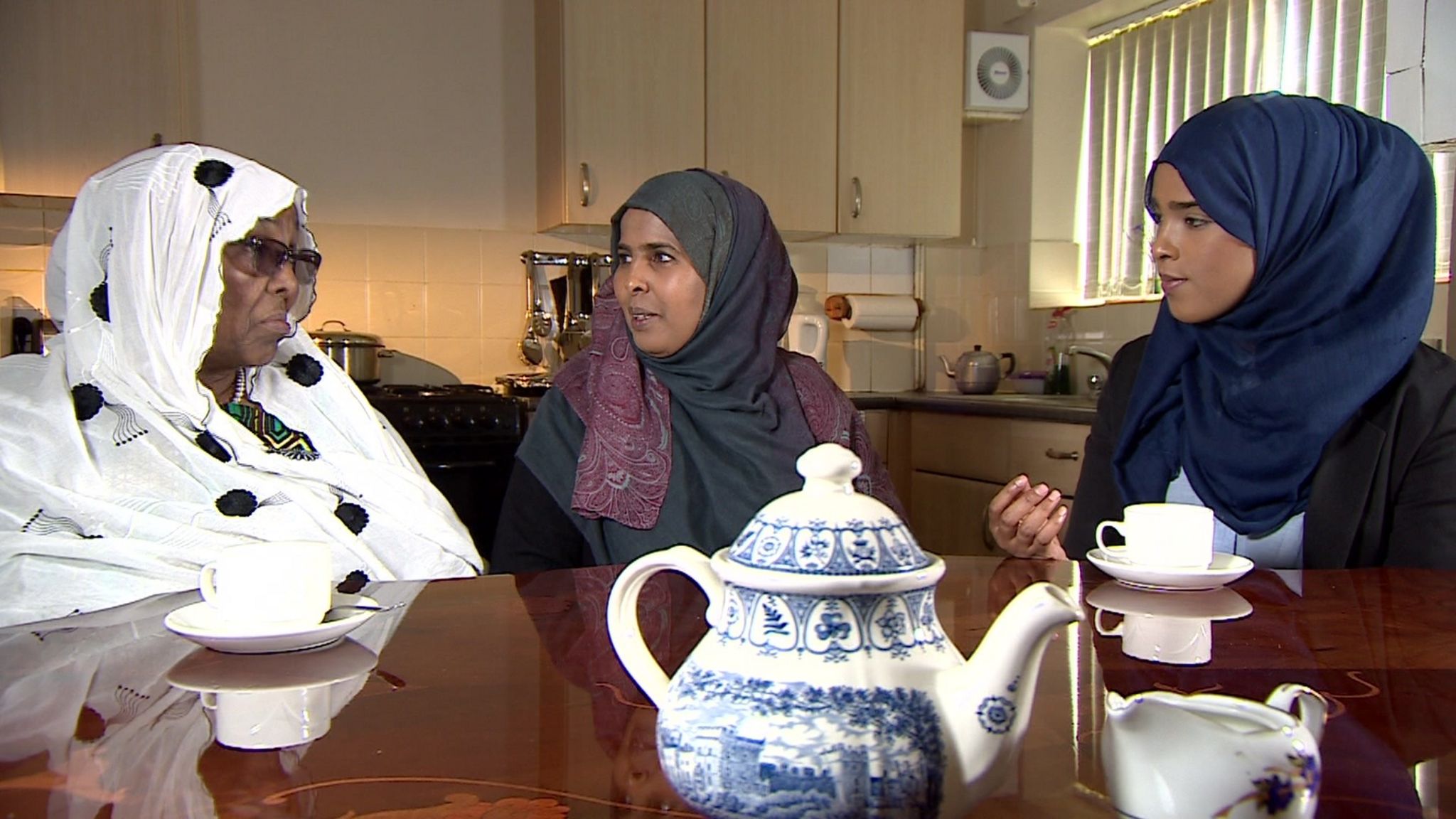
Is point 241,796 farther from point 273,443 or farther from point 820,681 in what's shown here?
point 273,443

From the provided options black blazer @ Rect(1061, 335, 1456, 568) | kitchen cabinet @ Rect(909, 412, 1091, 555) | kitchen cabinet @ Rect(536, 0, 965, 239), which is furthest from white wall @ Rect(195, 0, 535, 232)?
black blazer @ Rect(1061, 335, 1456, 568)

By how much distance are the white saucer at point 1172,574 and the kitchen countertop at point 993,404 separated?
2001 mm

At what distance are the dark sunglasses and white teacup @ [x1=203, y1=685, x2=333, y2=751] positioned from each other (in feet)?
4.00

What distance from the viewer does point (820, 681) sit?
0.56 meters

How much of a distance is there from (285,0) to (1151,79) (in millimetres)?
2833

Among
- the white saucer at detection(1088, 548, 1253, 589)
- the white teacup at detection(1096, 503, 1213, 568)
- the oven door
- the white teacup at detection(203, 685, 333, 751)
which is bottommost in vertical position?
the oven door

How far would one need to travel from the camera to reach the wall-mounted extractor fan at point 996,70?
172 inches

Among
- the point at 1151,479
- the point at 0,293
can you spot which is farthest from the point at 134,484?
the point at 0,293

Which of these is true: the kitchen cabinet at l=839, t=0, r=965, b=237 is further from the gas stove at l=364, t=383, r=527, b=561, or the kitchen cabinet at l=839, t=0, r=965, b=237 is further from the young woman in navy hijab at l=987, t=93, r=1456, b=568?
the young woman in navy hijab at l=987, t=93, r=1456, b=568

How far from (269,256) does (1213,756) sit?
69.0 inches

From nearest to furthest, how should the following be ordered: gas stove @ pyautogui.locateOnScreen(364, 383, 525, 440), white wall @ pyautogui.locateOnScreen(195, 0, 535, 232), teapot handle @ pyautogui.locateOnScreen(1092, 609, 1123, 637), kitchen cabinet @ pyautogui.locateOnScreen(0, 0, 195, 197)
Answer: teapot handle @ pyautogui.locateOnScreen(1092, 609, 1123, 637) → gas stove @ pyautogui.locateOnScreen(364, 383, 525, 440) → kitchen cabinet @ pyautogui.locateOnScreen(0, 0, 195, 197) → white wall @ pyautogui.locateOnScreen(195, 0, 535, 232)

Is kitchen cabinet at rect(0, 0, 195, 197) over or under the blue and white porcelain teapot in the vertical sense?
over

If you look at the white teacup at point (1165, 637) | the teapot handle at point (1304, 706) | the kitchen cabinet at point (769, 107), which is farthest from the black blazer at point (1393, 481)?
the kitchen cabinet at point (769, 107)

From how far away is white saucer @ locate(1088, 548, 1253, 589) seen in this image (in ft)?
3.98
